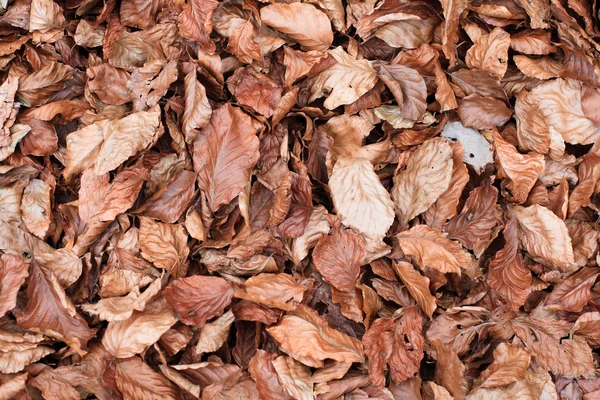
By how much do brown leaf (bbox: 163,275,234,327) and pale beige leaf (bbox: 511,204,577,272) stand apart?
61cm

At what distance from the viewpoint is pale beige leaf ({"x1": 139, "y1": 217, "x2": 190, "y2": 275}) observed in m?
1.09

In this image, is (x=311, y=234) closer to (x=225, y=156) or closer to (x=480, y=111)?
(x=225, y=156)

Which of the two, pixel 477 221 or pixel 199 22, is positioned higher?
pixel 199 22

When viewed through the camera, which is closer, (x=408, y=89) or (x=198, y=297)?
(x=198, y=297)

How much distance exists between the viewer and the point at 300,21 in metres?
1.18

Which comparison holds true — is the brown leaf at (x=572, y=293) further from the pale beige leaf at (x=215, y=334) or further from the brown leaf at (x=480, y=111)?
the pale beige leaf at (x=215, y=334)

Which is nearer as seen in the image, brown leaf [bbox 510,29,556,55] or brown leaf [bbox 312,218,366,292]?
brown leaf [bbox 312,218,366,292]

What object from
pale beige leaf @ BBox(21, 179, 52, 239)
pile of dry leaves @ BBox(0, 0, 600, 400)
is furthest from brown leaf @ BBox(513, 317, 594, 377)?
pale beige leaf @ BBox(21, 179, 52, 239)

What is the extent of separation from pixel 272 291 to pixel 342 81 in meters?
0.44

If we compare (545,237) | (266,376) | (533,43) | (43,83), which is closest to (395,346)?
(266,376)

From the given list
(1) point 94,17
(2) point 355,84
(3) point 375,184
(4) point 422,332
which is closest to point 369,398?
(4) point 422,332

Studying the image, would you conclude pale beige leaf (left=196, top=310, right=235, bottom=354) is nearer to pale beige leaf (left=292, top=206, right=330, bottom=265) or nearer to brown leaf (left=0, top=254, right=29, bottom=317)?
pale beige leaf (left=292, top=206, right=330, bottom=265)

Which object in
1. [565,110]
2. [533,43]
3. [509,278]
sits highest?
[533,43]

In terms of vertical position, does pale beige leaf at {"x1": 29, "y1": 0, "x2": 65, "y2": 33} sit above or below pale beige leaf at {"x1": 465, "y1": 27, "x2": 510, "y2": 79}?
above
